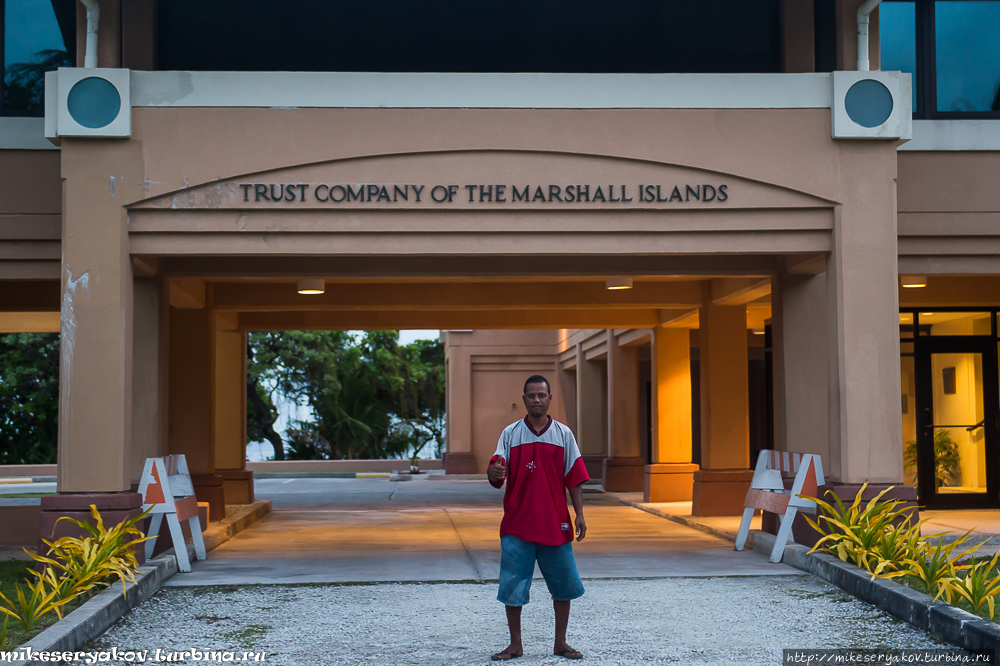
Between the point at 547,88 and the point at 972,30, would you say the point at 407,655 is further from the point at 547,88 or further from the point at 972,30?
the point at 972,30

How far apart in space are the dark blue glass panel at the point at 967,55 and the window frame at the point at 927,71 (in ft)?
0.26

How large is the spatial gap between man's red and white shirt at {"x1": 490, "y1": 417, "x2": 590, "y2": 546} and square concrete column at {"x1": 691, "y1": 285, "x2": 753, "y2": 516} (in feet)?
30.5

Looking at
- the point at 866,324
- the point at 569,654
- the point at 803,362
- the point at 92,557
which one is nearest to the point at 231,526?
the point at 92,557

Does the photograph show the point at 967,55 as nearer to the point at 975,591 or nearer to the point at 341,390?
the point at 975,591

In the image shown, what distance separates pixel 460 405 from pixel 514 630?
24.7 m

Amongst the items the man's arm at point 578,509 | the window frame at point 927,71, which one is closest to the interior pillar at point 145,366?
the man's arm at point 578,509

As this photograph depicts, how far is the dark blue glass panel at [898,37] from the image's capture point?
491 inches

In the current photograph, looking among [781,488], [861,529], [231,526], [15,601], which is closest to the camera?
[15,601]

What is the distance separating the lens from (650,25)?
39.0 feet

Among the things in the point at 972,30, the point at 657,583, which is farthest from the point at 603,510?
the point at 972,30

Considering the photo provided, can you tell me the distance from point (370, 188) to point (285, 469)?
25.2m

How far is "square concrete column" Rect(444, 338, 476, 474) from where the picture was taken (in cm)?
3117

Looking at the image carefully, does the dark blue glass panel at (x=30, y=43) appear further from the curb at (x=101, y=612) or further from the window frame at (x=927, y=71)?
the window frame at (x=927, y=71)

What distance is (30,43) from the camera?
1192 centimetres
